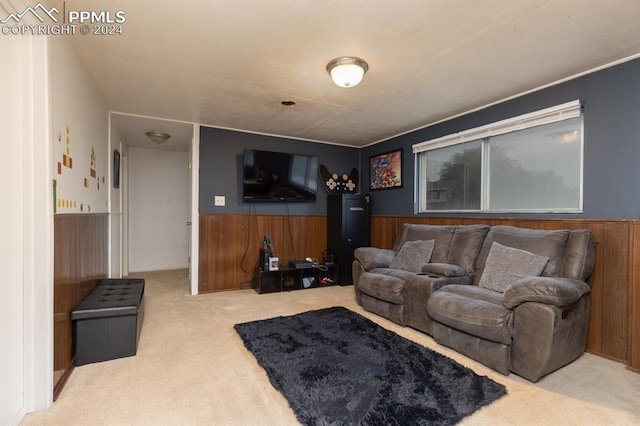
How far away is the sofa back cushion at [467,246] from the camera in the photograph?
3.00m

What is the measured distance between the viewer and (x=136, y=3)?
1769 millimetres

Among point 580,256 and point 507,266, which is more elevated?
point 580,256

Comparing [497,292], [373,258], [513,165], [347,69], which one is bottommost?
[497,292]

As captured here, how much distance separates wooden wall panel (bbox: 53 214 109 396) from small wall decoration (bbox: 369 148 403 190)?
12.4ft

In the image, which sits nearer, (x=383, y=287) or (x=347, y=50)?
(x=347, y=50)

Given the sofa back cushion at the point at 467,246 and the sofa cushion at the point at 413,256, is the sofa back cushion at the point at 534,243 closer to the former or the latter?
the sofa back cushion at the point at 467,246

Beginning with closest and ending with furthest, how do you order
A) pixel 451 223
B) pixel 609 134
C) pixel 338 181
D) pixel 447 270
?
pixel 609 134 → pixel 447 270 → pixel 451 223 → pixel 338 181

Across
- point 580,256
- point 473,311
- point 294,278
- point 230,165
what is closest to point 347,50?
point 473,311

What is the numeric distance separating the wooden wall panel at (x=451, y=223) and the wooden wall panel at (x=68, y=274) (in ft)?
5.34

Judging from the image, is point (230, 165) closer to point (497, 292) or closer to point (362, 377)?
point (362, 377)

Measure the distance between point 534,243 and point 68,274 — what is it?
11.6ft

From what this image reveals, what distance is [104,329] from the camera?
2260 mm

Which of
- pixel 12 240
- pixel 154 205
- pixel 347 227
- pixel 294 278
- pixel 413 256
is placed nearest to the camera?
pixel 12 240

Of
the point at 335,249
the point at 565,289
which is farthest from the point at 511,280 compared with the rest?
the point at 335,249
